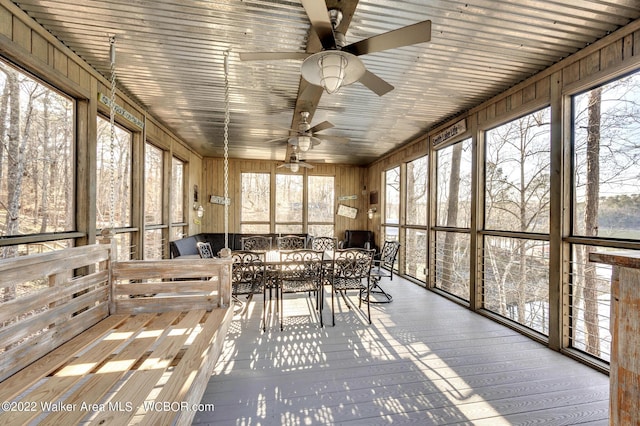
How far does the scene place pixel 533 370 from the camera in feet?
7.88

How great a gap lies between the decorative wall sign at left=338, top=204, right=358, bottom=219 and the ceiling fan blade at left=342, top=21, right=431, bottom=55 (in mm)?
6013

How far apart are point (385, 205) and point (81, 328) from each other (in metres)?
6.11

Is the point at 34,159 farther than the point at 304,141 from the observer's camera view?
No

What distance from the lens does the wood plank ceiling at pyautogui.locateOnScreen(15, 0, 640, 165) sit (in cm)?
203

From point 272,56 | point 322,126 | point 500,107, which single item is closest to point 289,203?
point 322,126

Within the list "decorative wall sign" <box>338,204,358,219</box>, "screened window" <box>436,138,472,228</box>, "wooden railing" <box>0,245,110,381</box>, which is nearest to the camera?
"wooden railing" <box>0,245,110,381</box>

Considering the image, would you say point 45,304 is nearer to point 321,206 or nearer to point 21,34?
point 21,34

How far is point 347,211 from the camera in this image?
25.7ft

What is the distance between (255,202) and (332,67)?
234 inches

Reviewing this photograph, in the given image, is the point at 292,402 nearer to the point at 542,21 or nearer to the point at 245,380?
the point at 245,380

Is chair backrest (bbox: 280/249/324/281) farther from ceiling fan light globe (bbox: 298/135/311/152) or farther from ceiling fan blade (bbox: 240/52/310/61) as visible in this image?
ceiling fan blade (bbox: 240/52/310/61)

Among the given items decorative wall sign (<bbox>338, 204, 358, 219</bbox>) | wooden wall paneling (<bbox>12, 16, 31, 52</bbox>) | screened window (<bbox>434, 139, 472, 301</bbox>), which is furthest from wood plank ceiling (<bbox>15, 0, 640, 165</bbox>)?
decorative wall sign (<bbox>338, 204, 358, 219</bbox>)

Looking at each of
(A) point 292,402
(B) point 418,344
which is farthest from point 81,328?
(B) point 418,344

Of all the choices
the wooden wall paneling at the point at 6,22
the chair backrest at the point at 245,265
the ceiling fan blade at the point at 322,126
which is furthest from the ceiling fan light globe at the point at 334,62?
the wooden wall paneling at the point at 6,22
